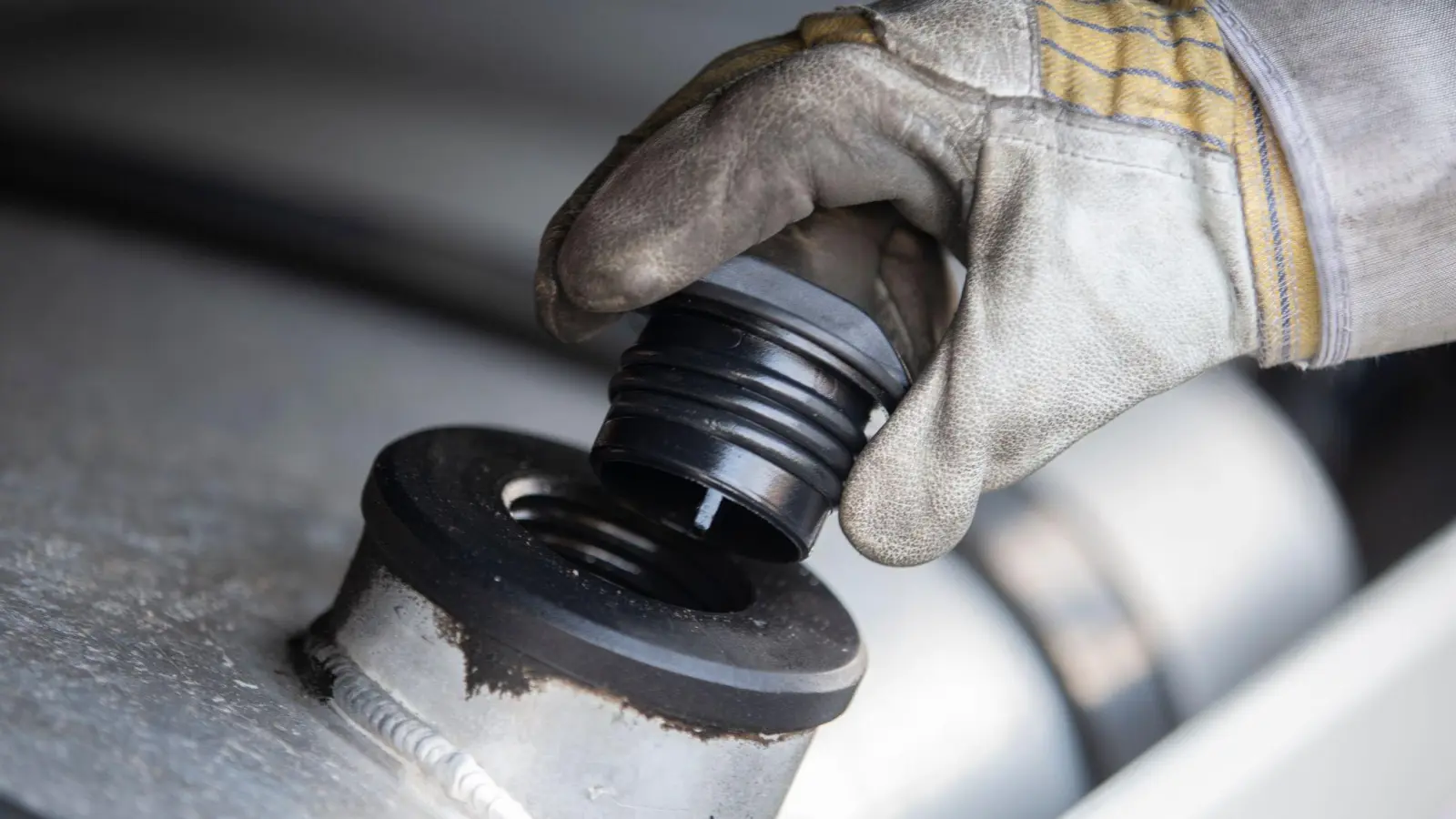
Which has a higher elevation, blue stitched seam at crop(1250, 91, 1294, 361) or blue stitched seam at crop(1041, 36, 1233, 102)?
blue stitched seam at crop(1041, 36, 1233, 102)

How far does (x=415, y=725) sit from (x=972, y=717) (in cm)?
52

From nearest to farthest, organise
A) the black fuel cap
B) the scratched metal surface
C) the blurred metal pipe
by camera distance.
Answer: the scratched metal surface → the black fuel cap → the blurred metal pipe

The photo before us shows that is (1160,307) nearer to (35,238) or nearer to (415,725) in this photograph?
(415,725)

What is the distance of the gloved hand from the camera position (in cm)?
80

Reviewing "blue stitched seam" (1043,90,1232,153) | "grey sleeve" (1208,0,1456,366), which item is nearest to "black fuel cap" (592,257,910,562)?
"blue stitched seam" (1043,90,1232,153)

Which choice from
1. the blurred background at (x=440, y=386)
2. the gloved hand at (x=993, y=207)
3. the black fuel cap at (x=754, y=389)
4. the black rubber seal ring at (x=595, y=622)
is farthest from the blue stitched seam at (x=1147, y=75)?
the blurred background at (x=440, y=386)

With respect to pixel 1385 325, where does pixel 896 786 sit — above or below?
below

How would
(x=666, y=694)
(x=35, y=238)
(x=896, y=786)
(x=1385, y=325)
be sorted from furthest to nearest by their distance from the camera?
1. (x=35, y=238)
2. (x=896, y=786)
3. (x=1385, y=325)
4. (x=666, y=694)

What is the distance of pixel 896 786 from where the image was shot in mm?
1057

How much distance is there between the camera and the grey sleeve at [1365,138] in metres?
0.85

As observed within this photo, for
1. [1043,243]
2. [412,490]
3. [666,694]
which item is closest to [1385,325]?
[1043,243]

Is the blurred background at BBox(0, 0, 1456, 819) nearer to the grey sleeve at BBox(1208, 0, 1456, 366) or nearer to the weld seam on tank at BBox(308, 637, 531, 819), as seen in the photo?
the weld seam on tank at BBox(308, 637, 531, 819)

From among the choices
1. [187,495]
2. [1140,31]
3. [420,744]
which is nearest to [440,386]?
[187,495]

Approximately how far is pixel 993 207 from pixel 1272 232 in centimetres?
18
